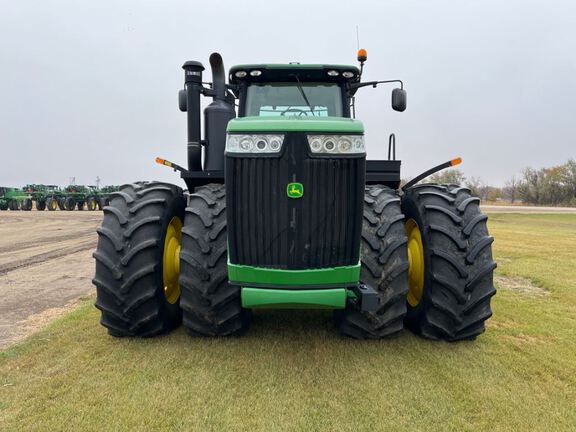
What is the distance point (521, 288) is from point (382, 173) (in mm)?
3286

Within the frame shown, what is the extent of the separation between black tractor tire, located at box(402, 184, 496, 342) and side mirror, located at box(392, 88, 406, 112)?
1423 millimetres

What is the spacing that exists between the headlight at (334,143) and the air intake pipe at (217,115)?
1.62 metres

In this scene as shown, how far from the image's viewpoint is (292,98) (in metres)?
3.89

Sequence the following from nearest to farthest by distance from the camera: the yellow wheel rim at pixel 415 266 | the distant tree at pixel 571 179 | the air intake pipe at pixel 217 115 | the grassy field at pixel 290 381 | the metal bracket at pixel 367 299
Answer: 1. the grassy field at pixel 290 381
2. the metal bracket at pixel 367 299
3. the yellow wheel rim at pixel 415 266
4. the air intake pipe at pixel 217 115
5. the distant tree at pixel 571 179

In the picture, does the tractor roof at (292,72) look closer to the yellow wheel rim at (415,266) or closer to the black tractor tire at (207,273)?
the black tractor tire at (207,273)

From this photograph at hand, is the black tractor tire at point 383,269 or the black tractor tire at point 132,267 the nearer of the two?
the black tractor tire at point 383,269

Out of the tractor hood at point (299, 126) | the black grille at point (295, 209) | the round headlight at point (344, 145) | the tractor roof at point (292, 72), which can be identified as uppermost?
the tractor roof at point (292, 72)

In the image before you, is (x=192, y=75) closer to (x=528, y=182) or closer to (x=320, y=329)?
(x=320, y=329)

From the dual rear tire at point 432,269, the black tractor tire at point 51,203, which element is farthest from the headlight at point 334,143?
the black tractor tire at point 51,203

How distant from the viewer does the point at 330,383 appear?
2.74m

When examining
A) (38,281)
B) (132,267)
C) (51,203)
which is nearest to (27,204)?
(51,203)

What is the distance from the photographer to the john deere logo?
102 inches

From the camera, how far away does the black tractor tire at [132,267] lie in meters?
3.20

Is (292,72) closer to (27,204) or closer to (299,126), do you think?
(299,126)
